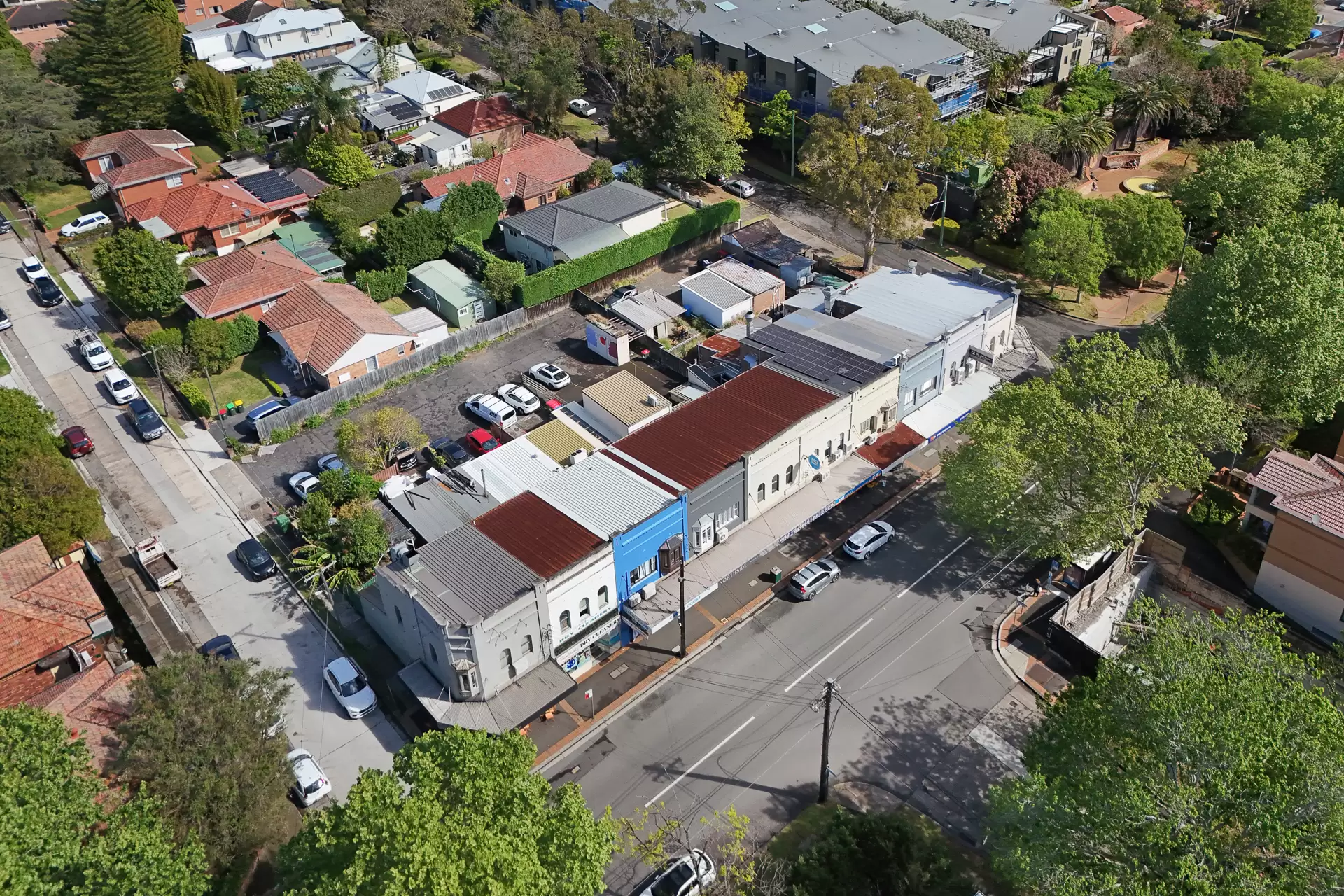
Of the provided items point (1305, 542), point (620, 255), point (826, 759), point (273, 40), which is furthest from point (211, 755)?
point (273, 40)

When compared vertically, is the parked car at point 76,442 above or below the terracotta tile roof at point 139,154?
below

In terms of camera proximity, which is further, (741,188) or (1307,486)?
(741,188)

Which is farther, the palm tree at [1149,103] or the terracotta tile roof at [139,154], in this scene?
the palm tree at [1149,103]

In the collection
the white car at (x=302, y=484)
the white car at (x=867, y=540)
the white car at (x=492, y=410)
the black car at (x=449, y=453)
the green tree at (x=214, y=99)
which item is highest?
the green tree at (x=214, y=99)

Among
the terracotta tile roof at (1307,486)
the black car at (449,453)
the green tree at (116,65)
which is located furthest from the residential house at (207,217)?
the terracotta tile roof at (1307,486)

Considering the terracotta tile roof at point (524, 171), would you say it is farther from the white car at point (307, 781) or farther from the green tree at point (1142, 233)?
the white car at point (307, 781)

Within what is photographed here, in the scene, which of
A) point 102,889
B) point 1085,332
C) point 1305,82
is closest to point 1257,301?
point 1085,332

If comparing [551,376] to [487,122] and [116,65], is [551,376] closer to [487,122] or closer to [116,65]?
[487,122]
